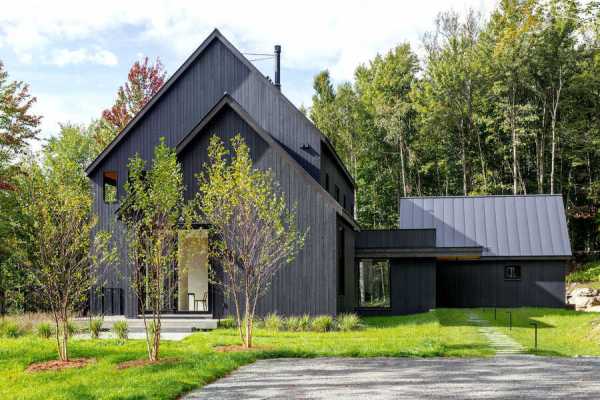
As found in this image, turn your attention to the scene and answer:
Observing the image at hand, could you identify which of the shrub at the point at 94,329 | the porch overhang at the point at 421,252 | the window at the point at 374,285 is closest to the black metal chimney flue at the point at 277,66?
the porch overhang at the point at 421,252

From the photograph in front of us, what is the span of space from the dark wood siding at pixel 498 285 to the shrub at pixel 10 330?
17503mm

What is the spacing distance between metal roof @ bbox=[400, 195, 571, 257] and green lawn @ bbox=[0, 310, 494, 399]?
9377mm

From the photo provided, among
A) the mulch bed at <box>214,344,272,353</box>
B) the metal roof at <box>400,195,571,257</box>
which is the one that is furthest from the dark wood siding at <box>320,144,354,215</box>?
the mulch bed at <box>214,344,272,353</box>

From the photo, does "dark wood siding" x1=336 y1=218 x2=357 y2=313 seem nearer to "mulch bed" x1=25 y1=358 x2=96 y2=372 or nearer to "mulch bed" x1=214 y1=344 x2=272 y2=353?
"mulch bed" x1=214 y1=344 x2=272 y2=353

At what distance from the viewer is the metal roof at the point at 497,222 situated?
2797cm

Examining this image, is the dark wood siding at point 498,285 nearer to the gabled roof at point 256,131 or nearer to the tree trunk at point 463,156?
the gabled roof at point 256,131

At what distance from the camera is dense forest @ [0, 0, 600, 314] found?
125ft

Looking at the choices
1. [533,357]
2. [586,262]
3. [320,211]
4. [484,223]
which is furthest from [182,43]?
[586,262]

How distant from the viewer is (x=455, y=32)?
1662 inches

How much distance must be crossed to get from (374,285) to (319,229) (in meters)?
10.7

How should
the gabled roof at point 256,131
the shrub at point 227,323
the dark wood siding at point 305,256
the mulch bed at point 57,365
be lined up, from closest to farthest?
the mulch bed at point 57,365
the shrub at point 227,323
the dark wood siding at point 305,256
the gabled roof at point 256,131

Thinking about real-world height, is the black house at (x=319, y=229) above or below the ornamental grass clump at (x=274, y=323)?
above

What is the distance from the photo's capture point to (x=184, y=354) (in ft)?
44.2

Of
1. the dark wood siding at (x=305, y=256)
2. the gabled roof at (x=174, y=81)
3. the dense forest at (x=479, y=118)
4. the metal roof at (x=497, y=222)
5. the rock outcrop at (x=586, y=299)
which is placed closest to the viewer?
the dark wood siding at (x=305, y=256)
